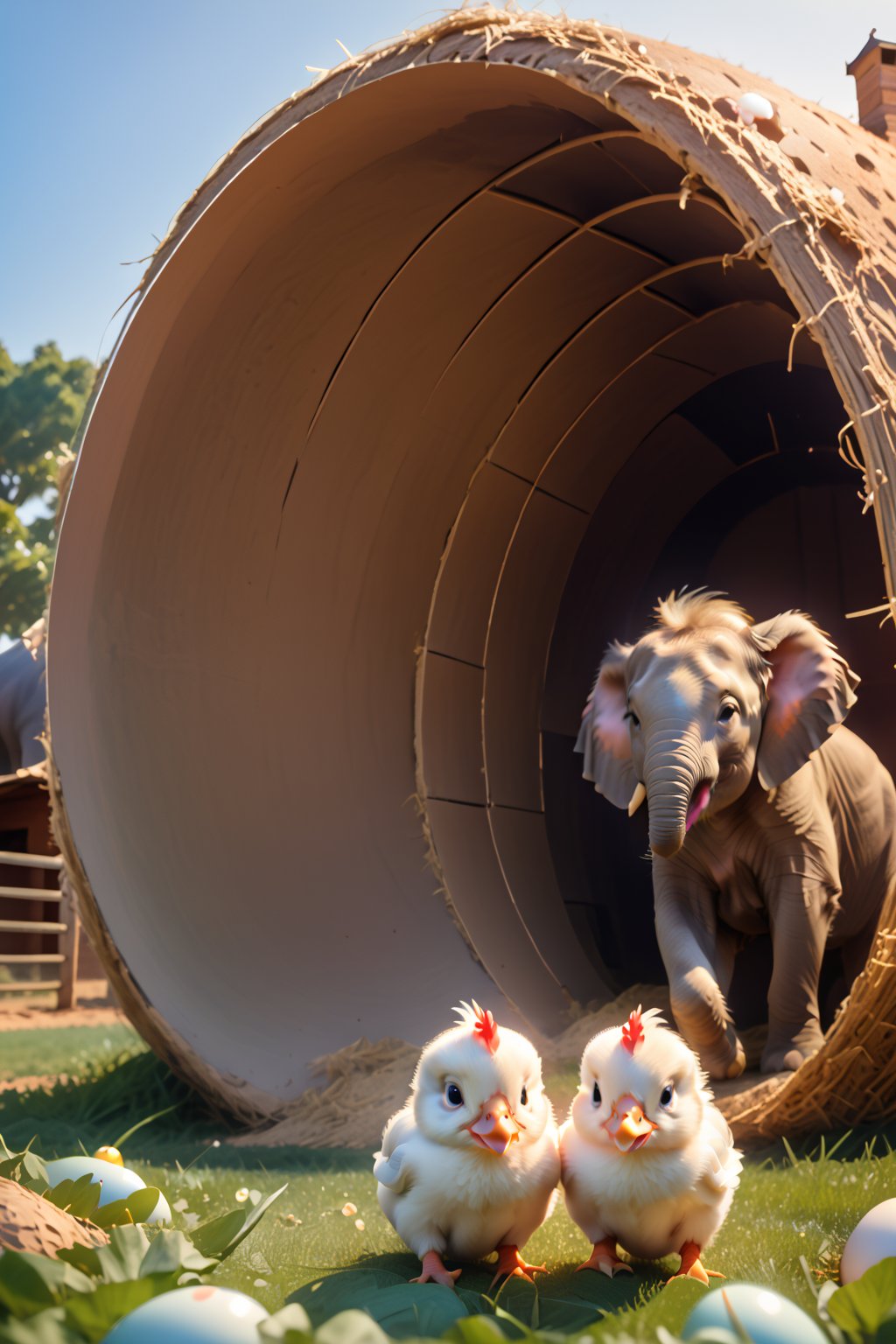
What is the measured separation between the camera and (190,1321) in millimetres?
1434

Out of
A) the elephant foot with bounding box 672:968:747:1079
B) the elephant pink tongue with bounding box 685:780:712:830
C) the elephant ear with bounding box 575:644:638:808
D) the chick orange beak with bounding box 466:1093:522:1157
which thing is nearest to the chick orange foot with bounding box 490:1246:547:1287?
the chick orange beak with bounding box 466:1093:522:1157

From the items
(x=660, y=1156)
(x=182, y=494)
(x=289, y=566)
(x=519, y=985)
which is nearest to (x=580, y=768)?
(x=519, y=985)

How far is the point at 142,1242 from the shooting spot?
1.70 metres

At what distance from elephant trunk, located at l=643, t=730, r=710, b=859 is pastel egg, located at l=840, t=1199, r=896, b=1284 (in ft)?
4.25

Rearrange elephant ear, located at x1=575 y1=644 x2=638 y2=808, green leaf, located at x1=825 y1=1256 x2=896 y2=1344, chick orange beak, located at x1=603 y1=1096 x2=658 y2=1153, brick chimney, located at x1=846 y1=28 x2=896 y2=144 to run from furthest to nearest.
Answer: brick chimney, located at x1=846 y1=28 x2=896 y2=144
elephant ear, located at x1=575 y1=644 x2=638 y2=808
chick orange beak, located at x1=603 y1=1096 x2=658 y2=1153
green leaf, located at x1=825 y1=1256 x2=896 y2=1344

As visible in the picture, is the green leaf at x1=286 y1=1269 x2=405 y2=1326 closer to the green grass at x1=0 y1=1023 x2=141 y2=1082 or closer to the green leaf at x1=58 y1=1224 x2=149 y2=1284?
the green leaf at x1=58 y1=1224 x2=149 y2=1284

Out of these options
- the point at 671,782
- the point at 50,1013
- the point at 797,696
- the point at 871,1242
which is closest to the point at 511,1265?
the point at 871,1242

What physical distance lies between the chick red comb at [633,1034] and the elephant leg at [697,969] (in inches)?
57.4

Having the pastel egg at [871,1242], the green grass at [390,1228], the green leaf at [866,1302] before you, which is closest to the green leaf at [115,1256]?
the green grass at [390,1228]

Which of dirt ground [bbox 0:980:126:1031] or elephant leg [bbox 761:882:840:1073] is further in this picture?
dirt ground [bbox 0:980:126:1031]

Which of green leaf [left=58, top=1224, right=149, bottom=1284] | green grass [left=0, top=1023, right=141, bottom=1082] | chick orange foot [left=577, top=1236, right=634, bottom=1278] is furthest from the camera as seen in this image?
green grass [left=0, top=1023, right=141, bottom=1082]

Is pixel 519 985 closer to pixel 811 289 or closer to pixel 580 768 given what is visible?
pixel 580 768

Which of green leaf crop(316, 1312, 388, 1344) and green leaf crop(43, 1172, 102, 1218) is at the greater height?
green leaf crop(316, 1312, 388, 1344)

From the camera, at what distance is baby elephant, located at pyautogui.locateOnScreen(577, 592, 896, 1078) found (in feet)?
11.1
